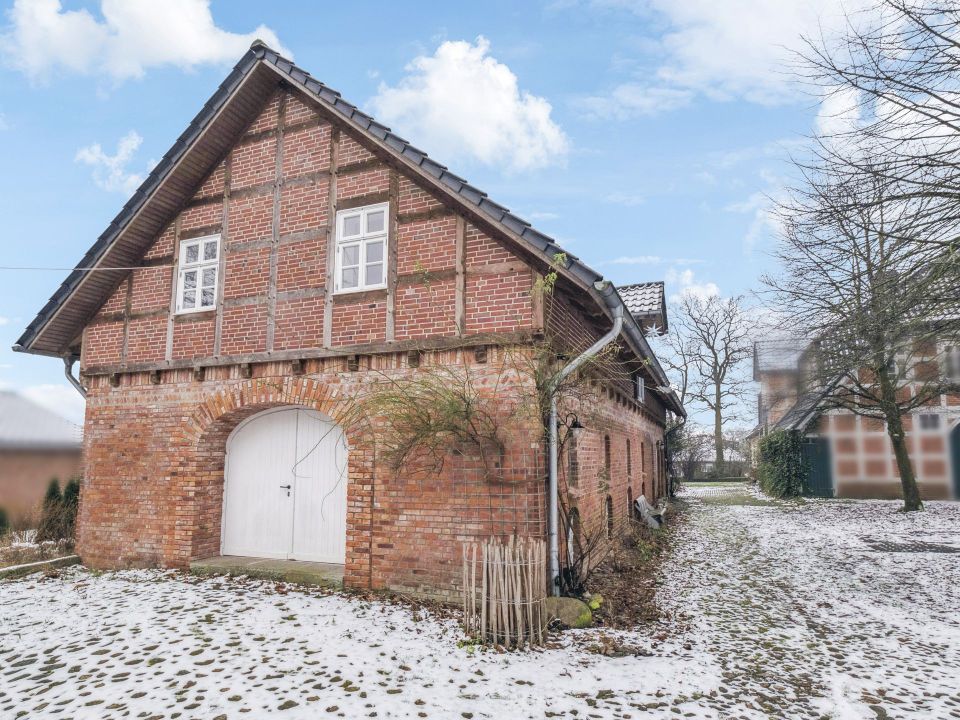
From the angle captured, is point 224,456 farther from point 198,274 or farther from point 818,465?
point 818,465

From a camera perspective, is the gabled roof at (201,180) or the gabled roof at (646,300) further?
the gabled roof at (646,300)

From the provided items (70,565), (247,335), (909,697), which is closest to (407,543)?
(247,335)

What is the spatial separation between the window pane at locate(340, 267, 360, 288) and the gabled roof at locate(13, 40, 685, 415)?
5.18 ft

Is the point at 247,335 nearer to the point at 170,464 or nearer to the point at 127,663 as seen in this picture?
the point at 170,464

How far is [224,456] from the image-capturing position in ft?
30.7

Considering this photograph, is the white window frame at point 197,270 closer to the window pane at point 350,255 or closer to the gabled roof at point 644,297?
the window pane at point 350,255

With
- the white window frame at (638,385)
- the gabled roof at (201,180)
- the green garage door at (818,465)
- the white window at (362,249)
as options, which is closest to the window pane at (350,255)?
the white window at (362,249)

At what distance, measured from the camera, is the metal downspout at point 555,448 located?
6.54 metres

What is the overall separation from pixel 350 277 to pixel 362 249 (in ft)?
1.41

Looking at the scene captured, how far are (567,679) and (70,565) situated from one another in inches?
341

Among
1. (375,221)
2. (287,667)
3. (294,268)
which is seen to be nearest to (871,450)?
(375,221)

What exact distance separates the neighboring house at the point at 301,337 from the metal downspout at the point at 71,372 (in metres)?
0.19

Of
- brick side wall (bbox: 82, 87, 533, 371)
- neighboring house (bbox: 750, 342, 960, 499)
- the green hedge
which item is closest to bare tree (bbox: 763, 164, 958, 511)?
brick side wall (bbox: 82, 87, 533, 371)

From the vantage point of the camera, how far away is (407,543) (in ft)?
23.6
